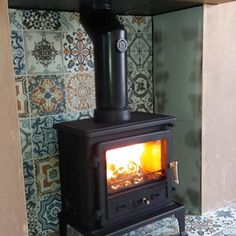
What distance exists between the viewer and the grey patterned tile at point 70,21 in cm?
183

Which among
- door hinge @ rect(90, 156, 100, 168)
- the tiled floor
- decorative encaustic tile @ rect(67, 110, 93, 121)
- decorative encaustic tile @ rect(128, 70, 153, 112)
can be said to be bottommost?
the tiled floor

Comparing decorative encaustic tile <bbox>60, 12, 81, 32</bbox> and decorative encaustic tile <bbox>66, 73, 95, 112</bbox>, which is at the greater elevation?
decorative encaustic tile <bbox>60, 12, 81, 32</bbox>

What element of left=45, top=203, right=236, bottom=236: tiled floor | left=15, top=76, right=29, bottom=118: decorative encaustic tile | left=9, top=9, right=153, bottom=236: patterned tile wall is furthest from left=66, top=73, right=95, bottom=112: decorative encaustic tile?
left=45, top=203, right=236, bottom=236: tiled floor

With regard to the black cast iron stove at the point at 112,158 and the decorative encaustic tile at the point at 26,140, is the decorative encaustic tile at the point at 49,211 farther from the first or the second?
the decorative encaustic tile at the point at 26,140

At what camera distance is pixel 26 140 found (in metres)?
1.76

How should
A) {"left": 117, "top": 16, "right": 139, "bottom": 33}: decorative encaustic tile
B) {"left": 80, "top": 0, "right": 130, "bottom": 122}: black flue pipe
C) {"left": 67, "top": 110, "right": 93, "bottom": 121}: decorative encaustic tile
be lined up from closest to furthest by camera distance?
1. {"left": 80, "top": 0, "right": 130, "bottom": 122}: black flue pipe
2. {"left": 67, "top": 110, "right": 93, "bottom": 121}: decorative encaustic tile
3. {"left": 117, "top": 16, "right": 139, "bottom": 33}: decorative encaustic tile

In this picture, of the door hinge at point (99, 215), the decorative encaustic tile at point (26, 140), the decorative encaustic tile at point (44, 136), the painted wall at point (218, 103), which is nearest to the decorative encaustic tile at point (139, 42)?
the painted wall at point (218, 103)

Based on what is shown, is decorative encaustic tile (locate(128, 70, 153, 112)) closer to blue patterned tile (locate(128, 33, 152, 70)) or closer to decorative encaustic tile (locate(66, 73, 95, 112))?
blue patterned tile (locate(128, 33, 152, 70))

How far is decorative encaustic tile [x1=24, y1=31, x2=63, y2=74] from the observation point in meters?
1.73

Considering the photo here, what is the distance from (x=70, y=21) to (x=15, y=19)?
31cm

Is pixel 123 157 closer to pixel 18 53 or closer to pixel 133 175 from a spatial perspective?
pixel 133 175

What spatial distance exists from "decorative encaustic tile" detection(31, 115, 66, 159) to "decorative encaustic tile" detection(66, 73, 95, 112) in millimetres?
108

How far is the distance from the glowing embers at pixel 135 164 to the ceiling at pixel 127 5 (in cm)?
75

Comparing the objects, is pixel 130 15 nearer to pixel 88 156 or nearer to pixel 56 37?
pixel 56 37
